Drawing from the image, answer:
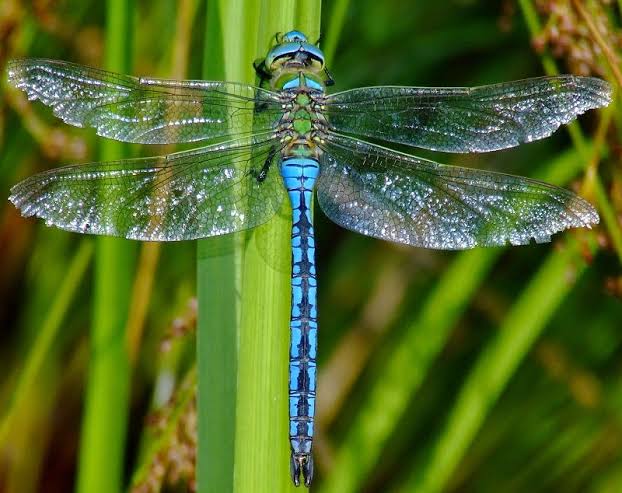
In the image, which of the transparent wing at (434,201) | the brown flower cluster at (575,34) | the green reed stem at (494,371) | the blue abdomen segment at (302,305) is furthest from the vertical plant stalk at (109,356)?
the brown flower cluster at (575,34)

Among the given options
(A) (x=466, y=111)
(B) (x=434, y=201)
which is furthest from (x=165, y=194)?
(A) (x=466, y=111)

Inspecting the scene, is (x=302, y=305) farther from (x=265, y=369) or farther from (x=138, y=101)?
(x=138, y=101)

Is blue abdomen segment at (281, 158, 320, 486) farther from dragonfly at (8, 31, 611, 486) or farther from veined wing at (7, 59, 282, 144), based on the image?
veined wing at (7, 59, 282, 144)

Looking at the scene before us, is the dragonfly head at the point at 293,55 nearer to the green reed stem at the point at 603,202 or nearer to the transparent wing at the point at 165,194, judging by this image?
the transparent wing at the point at 165,194

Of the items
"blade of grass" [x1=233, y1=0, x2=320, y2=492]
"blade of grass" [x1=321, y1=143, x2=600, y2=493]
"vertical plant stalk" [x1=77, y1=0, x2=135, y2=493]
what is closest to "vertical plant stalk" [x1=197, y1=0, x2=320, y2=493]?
"blade of grass" [x1=233, y1=0, x2=320, y2=492]

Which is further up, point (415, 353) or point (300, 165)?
point (300, 165)

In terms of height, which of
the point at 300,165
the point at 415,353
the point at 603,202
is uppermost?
the point at 300,165

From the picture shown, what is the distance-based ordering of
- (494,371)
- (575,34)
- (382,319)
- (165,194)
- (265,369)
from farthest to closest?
(382,319) → (494,371) → (165,194) → (575,34) → (265,369)

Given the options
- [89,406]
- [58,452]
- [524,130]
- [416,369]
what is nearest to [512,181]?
[524,130]
